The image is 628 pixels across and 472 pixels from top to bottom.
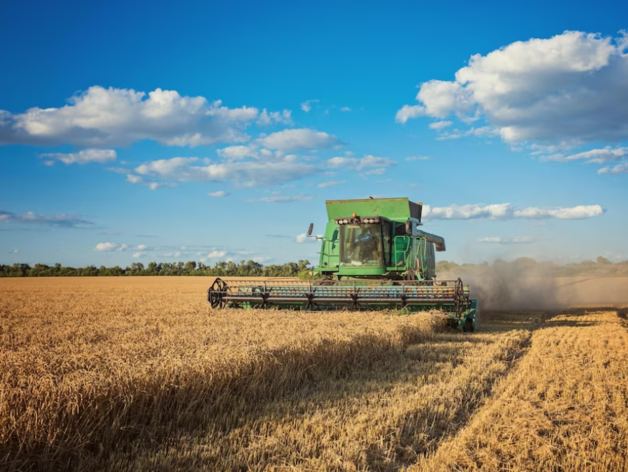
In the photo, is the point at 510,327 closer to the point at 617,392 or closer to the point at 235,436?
the point at 617,392

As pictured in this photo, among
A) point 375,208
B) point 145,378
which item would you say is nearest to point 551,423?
point 145,378

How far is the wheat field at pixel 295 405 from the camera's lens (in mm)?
3676

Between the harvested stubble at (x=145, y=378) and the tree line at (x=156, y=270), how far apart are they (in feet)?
125

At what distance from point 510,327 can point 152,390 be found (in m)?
9.99

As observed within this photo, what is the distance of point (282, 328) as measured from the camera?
7910 mm

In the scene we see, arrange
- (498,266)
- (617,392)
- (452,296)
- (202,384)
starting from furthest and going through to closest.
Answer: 1. (498,266)
2. (452,296)
3. (617,392)
4. (202,384)

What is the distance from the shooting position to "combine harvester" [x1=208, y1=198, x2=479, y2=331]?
11.0m

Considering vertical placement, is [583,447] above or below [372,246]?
below

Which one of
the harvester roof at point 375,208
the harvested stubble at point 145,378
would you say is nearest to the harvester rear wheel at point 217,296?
the harvester roof at point 375,208

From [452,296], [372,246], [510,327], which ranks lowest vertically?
[510,327]

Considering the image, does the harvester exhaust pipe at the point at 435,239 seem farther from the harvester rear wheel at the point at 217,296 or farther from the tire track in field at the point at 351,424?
the tire track in field at the point at 351,424

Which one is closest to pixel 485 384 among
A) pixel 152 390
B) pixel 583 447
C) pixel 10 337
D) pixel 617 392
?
pixel 617 392

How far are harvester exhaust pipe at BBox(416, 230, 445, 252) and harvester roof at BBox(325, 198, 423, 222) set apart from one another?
1.82ft

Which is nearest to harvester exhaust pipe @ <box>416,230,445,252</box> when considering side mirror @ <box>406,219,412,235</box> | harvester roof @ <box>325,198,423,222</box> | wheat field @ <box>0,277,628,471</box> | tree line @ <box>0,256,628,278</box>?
harvester roof @ <box>325,198,423,222</box>
